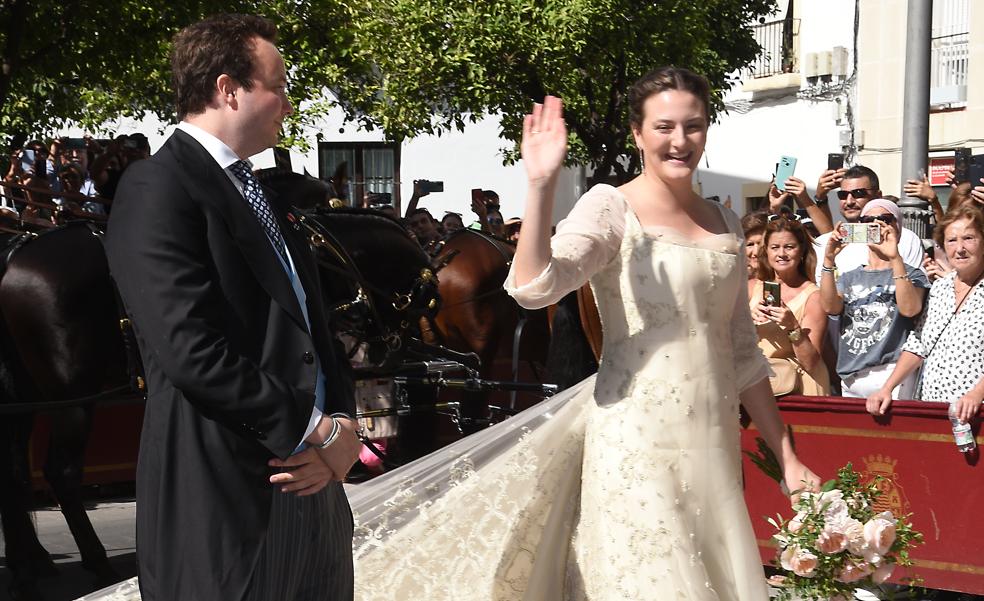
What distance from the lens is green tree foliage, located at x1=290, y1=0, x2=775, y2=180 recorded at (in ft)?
53.5

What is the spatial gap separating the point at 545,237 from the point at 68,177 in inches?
374

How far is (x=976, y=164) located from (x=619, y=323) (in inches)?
223

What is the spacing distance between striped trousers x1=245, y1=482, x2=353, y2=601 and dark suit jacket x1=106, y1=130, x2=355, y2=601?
0.15ft

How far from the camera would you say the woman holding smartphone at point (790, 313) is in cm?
645

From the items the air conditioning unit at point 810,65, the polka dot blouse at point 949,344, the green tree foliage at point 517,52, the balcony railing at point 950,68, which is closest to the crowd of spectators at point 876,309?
the polka dot blouse at point 949,344

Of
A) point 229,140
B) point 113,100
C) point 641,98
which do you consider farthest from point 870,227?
point 113,100

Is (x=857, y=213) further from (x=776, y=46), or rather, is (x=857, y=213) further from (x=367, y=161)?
(x=367, y=161)

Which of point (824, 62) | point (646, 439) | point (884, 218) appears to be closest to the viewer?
point (646, 439)

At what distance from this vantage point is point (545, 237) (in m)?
3.32

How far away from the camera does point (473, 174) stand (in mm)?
30078

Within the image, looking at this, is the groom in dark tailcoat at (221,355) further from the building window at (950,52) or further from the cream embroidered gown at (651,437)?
the building window at (950,52)

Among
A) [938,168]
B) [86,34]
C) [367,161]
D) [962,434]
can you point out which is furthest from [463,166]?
[962,434]

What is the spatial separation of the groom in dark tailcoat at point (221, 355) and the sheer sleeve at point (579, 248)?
2.19ft

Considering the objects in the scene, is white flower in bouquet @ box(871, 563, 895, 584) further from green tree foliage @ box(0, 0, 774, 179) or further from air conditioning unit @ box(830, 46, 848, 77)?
air conditioning unit @ box(830, 46, 848, 77)
